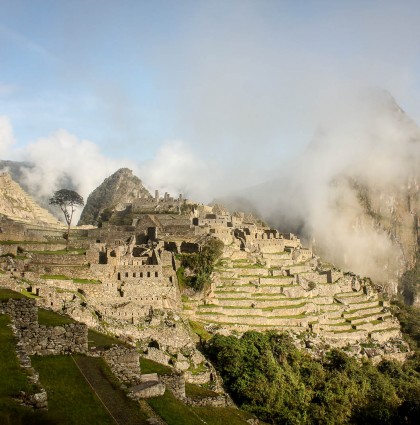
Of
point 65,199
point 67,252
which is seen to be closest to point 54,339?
point 67,252

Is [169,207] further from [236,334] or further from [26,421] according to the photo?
[26,421]

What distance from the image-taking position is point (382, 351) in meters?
55.1

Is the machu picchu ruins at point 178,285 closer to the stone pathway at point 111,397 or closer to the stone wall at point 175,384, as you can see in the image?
the stone wall at point 175,384

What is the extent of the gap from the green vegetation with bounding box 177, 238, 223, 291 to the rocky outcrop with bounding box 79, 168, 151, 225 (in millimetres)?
62183

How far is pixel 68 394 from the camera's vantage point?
35.3 feet

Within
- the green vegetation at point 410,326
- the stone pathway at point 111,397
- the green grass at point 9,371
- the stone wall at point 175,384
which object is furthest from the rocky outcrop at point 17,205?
the green grass at point 9,371

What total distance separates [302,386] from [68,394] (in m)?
30.5

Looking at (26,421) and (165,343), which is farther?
(165,343)

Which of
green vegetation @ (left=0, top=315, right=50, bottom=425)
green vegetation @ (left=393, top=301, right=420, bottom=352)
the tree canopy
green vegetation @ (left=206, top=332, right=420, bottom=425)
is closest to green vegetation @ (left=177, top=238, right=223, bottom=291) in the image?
green vegetation @ (left=206, top=332, right=420, bottom=425)

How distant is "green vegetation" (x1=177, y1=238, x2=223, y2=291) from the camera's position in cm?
4331

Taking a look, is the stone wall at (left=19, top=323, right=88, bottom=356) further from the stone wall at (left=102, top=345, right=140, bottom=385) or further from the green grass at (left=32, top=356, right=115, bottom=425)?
the stone wall at (left=102, top=345, right=140, bottom=385)

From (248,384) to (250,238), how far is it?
2924 cm

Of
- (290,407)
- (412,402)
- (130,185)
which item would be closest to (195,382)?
(290,407)

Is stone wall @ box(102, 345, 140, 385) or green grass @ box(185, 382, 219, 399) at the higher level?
stone wall @ box(102, 345, 140, 385)
